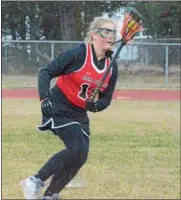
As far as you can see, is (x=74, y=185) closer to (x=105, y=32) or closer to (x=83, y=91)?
(x=83, y=91)

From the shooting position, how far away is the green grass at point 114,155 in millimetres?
6051

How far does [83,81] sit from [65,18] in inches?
758

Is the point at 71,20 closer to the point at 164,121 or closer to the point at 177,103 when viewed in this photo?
the point at 177,103

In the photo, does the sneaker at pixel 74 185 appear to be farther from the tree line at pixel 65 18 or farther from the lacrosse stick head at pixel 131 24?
the tree line at pixel 65 18

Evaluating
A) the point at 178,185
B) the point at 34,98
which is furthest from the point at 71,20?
the point at 178,185

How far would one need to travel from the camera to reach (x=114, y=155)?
8016 mm

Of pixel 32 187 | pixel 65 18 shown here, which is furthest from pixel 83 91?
pixel 65 18

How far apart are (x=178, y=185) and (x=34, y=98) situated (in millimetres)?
12621

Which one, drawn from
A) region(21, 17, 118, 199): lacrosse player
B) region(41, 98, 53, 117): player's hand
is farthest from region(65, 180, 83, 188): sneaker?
region(41, 98, 53, 117): player's hand

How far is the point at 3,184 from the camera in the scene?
620 cm

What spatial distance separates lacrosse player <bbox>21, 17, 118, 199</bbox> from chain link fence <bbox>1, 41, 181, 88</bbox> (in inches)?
665

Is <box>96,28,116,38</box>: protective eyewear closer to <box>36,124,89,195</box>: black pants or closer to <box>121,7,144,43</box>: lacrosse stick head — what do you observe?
<box>121,7,144,43</box>: lacrosse stick head

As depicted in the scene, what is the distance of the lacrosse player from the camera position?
16.9 ft

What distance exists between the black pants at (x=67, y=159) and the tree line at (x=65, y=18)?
55.8 ft
